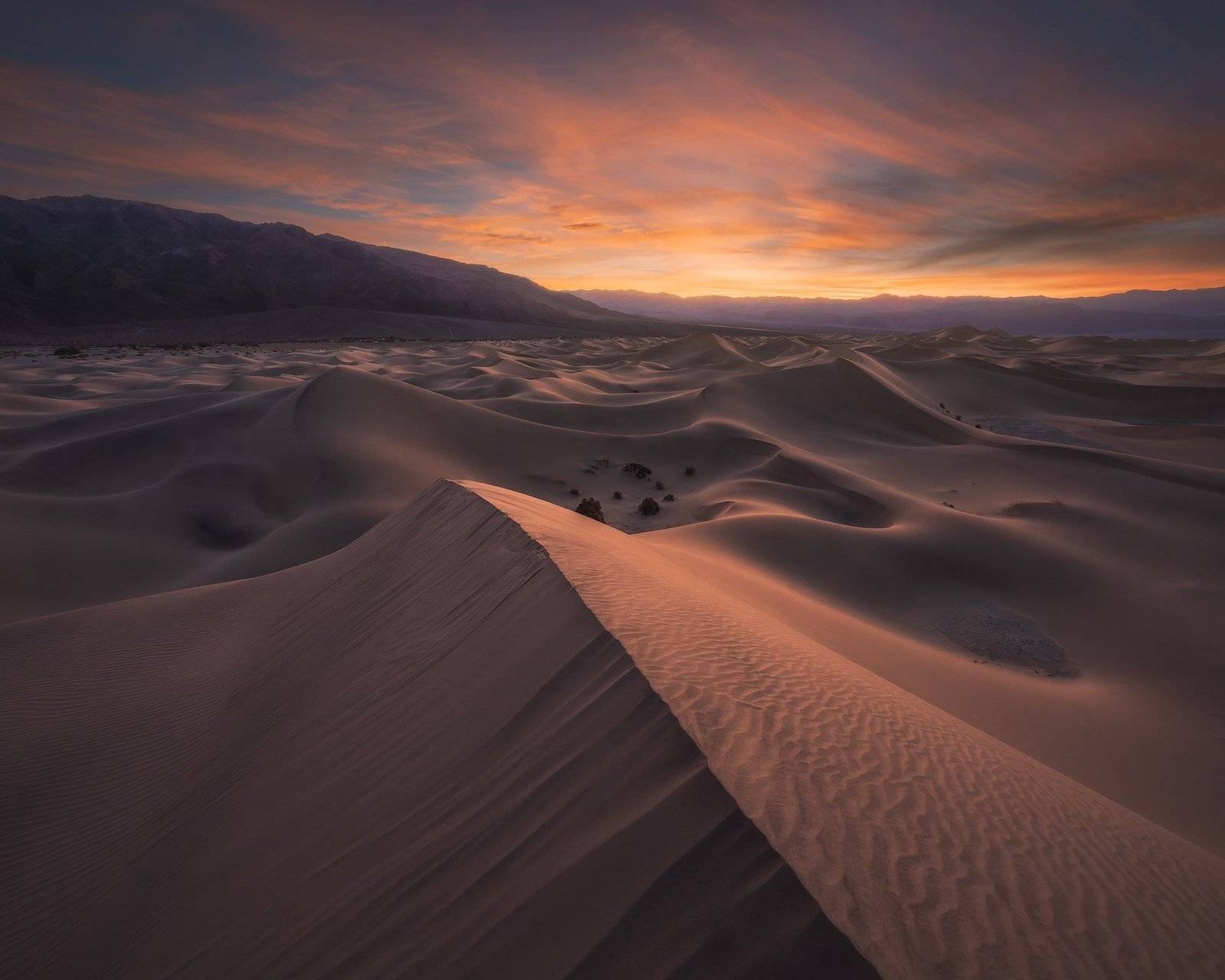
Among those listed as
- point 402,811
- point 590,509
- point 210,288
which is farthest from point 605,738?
point 210,288

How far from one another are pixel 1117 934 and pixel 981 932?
0.55 m

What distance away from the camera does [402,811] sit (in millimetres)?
2090

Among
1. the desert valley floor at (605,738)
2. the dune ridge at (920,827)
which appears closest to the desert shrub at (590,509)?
the desert valley floor at (605,738)

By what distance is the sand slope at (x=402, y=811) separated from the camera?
1.49m

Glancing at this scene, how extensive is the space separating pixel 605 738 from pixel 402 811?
790 millimetres

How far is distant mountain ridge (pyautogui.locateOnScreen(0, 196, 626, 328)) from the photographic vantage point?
7219 cm

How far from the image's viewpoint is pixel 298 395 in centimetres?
1234

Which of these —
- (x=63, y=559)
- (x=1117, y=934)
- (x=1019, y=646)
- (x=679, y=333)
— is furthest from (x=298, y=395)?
(x=679, y=333)

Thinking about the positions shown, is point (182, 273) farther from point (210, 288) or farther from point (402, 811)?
point (402, 811)

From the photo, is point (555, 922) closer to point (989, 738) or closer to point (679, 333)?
point (989, 738)

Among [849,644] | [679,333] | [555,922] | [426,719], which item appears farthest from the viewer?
[679,333]

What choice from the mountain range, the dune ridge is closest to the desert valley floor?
the dune ridge

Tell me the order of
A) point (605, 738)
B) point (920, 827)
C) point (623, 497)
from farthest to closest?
point (623, 497), point (605, 738), point (920, 827)

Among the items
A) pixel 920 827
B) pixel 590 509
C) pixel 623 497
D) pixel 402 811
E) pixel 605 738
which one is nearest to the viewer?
pixel 920 827
